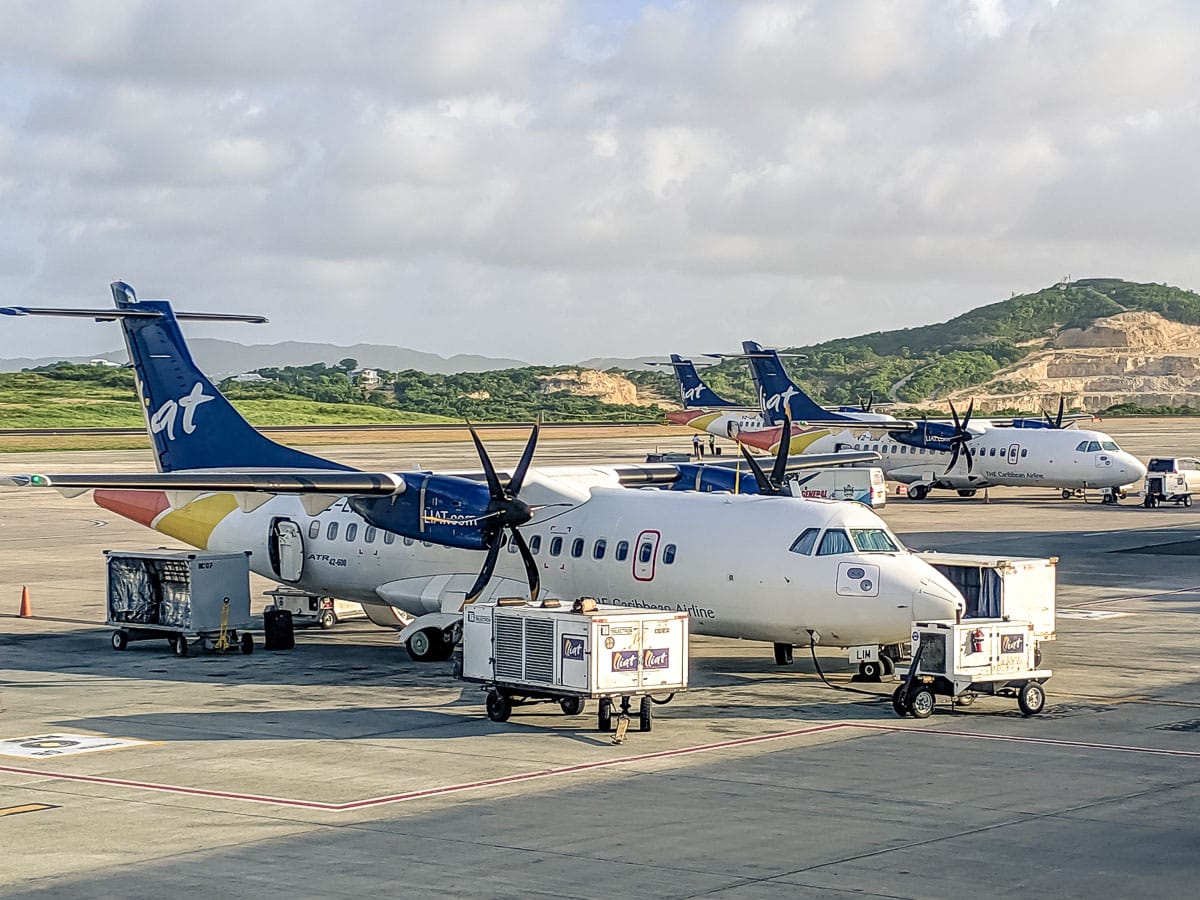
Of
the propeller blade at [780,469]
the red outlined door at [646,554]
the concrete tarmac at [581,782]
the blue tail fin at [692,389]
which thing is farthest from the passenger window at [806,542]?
the blue tail fin at [692,389]

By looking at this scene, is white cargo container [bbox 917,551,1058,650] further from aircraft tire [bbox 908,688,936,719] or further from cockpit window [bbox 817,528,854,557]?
aircraft tire [bbox 908,688,936,719]

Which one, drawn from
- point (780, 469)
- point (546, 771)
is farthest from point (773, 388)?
point (546, 771)

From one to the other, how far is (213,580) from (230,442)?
4.90 metres

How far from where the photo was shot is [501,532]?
29516mm

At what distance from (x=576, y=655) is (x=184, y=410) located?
641 inches

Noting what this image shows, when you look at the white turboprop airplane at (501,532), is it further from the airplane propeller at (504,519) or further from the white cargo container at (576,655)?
the white cargo container at (576,655)

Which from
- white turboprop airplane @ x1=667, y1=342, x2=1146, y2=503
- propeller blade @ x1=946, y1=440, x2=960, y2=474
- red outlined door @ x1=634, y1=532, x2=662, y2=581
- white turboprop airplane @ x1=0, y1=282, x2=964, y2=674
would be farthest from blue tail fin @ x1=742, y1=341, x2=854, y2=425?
red outlined door @ x1=634, y1=532, x2=662, y2=581

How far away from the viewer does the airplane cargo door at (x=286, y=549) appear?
3369cm

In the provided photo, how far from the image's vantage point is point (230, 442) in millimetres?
35688

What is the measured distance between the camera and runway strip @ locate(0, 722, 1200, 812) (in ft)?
61.5

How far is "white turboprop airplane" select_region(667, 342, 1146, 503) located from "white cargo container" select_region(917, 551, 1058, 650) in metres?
38.6

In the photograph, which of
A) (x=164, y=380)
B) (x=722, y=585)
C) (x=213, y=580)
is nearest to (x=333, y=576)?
(x=213, y=580)

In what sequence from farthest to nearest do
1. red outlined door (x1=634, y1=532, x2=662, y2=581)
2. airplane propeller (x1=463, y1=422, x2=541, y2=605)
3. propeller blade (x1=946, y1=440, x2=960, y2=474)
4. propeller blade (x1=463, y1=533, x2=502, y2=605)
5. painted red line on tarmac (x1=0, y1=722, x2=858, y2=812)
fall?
propeller blade (x1=946, y1=440, x2=960, y2=474) < propeller blade (x1=463, y1=533, x2=502, y2=605) < airplane propeller (x1=463, y1=422, x2=541, y2=605) < red outlined door (x1=634, y1=532, x2=662, y2=581) < painted red line on tarmac (x1=0, y1=722, x2=858, y2=812)

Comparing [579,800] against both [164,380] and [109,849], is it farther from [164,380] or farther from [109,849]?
[164,380]
